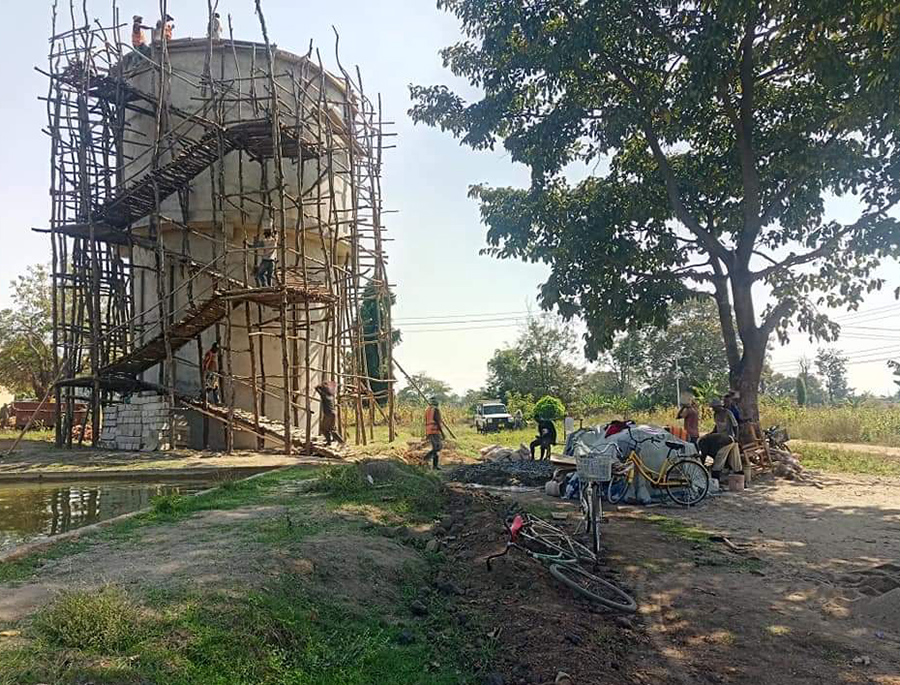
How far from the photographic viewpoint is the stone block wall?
17.0 metres

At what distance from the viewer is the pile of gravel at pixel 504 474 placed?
1336 centimetres

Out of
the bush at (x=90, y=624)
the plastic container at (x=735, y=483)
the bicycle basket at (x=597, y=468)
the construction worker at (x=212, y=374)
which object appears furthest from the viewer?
the construction worker at (x=212, y=374)

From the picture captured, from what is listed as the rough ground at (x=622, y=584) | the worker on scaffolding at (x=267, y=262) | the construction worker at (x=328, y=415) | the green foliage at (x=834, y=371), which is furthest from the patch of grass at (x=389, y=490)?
the green foliage at (x=834, y=371)

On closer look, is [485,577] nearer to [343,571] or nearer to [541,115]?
[343,571]

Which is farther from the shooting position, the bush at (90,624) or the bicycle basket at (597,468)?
the bicycle basket at (597,468)

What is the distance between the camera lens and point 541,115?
1581cm

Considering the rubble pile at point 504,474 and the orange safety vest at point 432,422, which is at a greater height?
the orange safety vest at point 432,422

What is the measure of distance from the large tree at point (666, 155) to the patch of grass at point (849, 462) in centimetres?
305

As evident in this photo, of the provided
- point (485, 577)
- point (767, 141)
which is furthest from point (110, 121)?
point (485, 577)

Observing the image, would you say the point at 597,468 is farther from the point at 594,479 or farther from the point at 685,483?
the point at 685,483

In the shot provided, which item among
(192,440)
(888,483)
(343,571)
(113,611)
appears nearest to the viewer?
(113,611)

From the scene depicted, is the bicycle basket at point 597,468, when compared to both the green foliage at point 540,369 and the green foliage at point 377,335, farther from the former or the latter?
the green foliage at point 540,369

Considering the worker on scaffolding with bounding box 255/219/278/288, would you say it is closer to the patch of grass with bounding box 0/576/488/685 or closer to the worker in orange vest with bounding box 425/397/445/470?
the worker in orange vest with bounding box 425/397/445/470

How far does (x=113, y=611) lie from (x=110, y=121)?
19.6 meters
